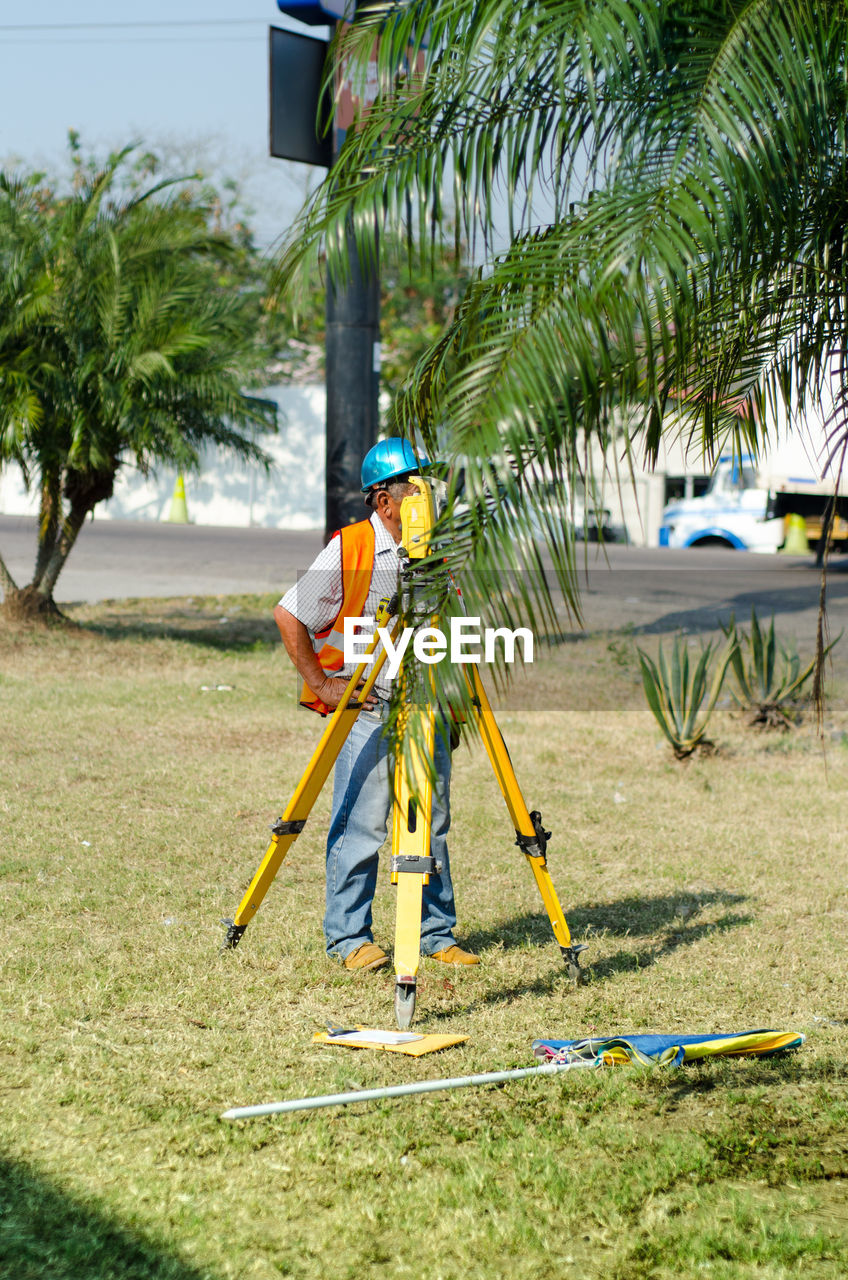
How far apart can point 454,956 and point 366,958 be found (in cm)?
36

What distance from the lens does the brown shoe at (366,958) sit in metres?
4.91

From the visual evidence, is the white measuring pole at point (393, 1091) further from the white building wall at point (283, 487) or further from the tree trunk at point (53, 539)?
the white building wall at point (283, 487)

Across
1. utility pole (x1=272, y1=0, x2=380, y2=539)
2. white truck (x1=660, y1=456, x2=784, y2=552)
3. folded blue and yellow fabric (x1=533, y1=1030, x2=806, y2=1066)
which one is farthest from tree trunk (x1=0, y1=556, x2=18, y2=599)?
white truck (x1=660, y1=456, x2=784, y2=552)

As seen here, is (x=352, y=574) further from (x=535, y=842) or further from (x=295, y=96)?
(x=295, y=96)

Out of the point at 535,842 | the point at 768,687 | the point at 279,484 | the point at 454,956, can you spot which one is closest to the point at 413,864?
the point at 535,842

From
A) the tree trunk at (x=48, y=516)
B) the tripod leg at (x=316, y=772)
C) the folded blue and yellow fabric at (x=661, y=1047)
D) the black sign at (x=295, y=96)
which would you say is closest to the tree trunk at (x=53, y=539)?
the tree trunk at (x=48, y=516)

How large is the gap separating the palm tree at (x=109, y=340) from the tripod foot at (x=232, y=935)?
686 cm

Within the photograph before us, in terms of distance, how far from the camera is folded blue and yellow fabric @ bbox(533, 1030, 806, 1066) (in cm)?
403

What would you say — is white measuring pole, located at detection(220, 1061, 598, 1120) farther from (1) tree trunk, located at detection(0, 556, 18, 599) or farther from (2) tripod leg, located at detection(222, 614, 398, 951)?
(1) tree trunk, located at detection(0, 556, 18, 599)

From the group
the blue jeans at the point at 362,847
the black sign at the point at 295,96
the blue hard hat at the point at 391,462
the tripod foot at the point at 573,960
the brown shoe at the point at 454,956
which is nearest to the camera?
the blue hard hat at the point at 391,462

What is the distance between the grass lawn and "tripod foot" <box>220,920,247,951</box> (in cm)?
9

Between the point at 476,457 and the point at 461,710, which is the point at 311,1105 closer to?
the point at 461,710

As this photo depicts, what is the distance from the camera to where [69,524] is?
492 inches

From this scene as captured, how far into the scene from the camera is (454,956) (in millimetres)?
5055
